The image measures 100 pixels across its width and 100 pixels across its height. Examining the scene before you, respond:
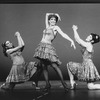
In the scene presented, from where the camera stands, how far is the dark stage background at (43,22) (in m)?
5.98

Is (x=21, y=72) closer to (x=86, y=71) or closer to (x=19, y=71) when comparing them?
(x=19, y=71)

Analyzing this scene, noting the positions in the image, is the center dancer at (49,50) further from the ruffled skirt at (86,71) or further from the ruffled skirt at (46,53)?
A: the ruffled skirt at (86,71)

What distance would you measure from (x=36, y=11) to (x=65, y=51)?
1160 mm

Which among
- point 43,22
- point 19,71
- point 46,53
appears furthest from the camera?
point 43,22

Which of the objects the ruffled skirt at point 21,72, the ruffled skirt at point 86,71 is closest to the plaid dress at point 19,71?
the ruffled skirt at point 21,72

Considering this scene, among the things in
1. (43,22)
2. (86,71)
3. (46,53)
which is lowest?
(86,71)

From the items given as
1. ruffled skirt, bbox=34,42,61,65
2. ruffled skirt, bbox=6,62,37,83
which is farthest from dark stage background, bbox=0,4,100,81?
ruffled skirt, bbox=34,42,61,65

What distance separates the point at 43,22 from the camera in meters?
6.04

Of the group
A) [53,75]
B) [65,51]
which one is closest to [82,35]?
[65,51]

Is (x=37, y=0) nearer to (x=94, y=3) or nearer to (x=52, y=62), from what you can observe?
(x=94, y=3)

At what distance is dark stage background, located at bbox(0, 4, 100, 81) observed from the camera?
5980mm

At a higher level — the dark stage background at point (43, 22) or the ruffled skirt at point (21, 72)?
the dark stage background at point (43, 22)

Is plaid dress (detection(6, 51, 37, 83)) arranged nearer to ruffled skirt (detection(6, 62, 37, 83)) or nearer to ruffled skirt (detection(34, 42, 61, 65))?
ruffled skirt (detection(6, 62, 37, 83))

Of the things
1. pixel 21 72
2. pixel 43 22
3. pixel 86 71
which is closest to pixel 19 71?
pixel 21 72
